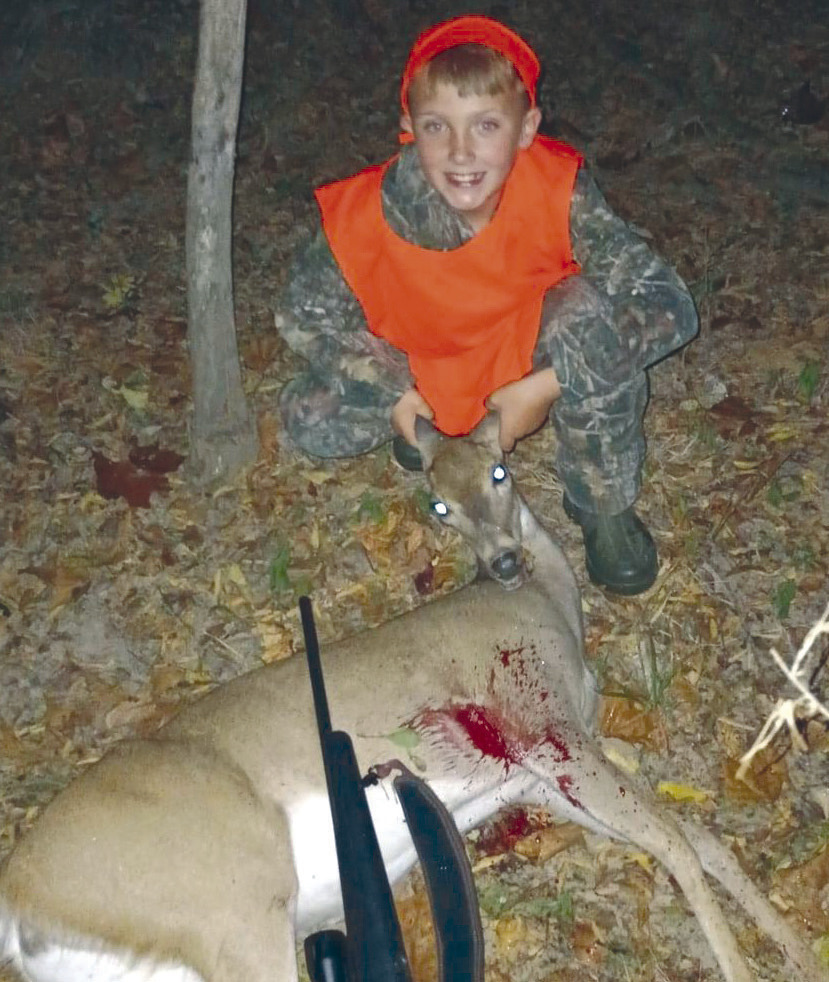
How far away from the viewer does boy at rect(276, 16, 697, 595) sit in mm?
3447

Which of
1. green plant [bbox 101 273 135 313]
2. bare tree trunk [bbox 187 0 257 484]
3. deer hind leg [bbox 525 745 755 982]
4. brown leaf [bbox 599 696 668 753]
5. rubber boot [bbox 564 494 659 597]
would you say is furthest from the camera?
green plant [bbox 101 273 135 313]

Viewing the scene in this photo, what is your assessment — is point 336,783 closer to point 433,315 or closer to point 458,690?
point 458,690

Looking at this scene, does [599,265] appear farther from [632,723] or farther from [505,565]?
[632,723]

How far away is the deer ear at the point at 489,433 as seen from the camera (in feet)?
11.5

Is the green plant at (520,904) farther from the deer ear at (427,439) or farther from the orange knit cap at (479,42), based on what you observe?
the orange knit cap at (479,42)

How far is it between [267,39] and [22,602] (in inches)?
224

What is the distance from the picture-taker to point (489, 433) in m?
3.52

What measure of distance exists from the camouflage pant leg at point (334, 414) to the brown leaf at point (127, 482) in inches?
30.0

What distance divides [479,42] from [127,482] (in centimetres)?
251

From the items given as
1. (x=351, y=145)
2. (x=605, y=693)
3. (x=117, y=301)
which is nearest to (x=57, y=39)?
(x=351, y=145)

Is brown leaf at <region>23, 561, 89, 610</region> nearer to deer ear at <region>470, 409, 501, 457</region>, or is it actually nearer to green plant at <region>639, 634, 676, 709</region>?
deer ear at <region>470, 409, 501, 457</region>

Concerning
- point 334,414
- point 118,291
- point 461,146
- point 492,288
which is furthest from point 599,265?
point 118,291

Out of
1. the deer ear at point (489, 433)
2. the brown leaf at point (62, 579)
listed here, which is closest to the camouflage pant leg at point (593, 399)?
the deer ear at point (489, 433)

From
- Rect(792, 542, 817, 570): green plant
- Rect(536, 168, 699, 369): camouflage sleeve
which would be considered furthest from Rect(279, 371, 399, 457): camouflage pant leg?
Rect(792, 542, 817, 570): green plant
